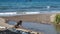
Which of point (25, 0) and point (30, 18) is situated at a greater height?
point (25, 0)

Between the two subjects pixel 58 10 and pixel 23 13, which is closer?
pixel 23 13

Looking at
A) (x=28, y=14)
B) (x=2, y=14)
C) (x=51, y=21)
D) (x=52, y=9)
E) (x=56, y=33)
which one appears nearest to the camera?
(x=56, y=33)

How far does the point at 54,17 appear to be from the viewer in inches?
298

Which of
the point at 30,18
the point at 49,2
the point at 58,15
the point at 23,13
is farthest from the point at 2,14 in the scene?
the point at 49,2

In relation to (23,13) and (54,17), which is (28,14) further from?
(54,17)

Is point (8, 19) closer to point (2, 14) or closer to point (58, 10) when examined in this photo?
point (2, 14)

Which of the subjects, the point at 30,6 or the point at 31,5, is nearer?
the point at 30,6

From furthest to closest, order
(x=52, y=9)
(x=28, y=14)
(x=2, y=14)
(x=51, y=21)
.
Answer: (x=52, y=9) < (x=51, y=21) < (x=28, y=14) < (x=2, y=14)

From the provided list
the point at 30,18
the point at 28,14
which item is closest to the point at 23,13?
the point at 28,14

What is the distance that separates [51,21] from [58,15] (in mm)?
352

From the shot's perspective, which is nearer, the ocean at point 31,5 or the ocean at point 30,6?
the ocean at point 30,6

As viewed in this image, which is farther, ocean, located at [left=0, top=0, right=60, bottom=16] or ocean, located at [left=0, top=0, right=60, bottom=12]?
ocean, located at [left=0, top=0, right=60, bottom=12]

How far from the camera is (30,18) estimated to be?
798cm

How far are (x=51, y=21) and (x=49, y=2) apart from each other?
51.9 inches
